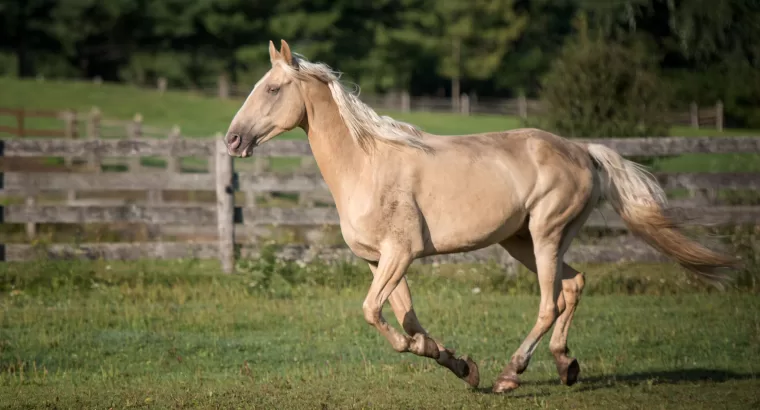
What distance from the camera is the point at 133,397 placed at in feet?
23.6

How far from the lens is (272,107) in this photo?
7.21m

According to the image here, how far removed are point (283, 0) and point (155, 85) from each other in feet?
32.2

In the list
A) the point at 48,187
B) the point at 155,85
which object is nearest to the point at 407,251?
the point at 48,187

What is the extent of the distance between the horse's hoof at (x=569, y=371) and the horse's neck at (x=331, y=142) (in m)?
2.01

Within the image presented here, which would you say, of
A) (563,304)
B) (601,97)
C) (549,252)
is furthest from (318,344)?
(601,97)

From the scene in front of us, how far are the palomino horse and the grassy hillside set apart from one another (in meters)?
34.6

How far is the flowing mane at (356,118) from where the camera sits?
7.33 meters

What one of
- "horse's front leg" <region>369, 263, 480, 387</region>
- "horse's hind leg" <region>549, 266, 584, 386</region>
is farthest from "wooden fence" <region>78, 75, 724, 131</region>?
"horse's front leg" <region>369, 263, 480, 387</region>

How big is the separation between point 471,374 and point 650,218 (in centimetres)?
202

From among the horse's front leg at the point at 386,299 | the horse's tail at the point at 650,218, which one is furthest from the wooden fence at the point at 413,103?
the horse's front leg at the point at 386,299

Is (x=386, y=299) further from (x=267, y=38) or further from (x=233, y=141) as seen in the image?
(x=267, y=38)

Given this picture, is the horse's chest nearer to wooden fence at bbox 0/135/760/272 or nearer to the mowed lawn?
the mowed lawn

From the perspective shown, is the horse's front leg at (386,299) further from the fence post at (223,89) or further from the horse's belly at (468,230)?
the fence post at (223,89)

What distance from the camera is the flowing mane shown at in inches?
289
